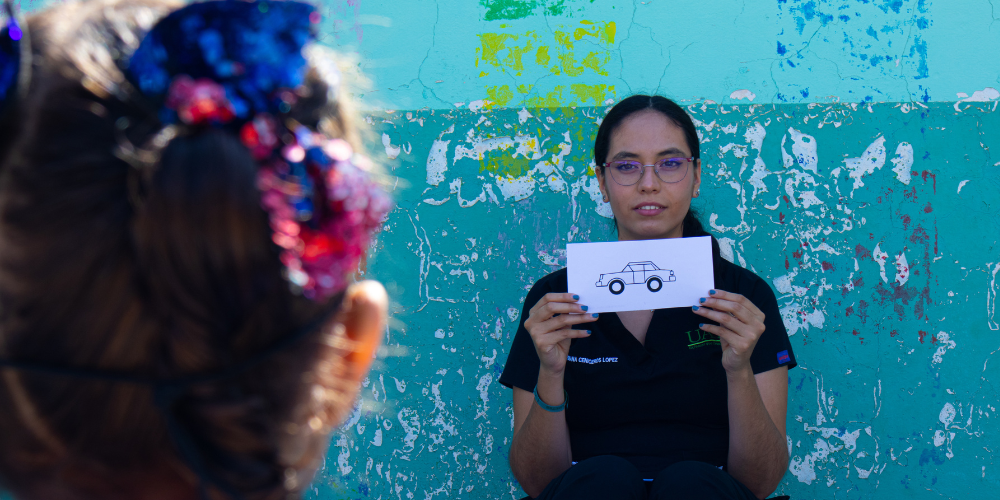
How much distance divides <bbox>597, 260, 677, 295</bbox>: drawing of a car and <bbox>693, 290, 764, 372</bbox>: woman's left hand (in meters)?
0.13

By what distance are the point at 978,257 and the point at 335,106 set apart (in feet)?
8.61

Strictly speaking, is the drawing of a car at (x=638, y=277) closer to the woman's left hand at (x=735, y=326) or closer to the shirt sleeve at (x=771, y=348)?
the woman's left hand at (x=735, y=326)

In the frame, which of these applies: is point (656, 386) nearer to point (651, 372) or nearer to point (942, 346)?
point (651, 372)

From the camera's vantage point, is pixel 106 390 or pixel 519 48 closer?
pixel 106 390

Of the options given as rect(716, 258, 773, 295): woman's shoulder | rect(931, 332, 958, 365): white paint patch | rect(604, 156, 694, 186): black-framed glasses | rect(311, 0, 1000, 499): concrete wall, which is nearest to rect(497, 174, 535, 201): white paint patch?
rect(311, 0, 1000, 499): concrete wall

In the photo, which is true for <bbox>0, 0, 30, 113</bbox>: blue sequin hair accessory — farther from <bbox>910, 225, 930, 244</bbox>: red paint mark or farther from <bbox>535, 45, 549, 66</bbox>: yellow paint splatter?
<bbox>910, 225, 930, 244</bbox>: red paint mark

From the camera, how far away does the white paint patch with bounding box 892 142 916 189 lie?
246 cm

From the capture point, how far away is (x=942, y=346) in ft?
8.04

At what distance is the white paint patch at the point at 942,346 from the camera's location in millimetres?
2449

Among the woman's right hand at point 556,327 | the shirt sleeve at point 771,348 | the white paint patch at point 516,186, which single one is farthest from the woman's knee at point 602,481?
the white paint patch at point 516,186

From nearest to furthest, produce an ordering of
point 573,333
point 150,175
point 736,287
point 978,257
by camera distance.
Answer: point 150,175, point 573,333, point 736,287, point 978,257

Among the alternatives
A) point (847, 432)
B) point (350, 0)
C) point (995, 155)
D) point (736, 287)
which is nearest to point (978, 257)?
point (995, 155)

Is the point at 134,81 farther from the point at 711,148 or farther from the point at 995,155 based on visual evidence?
the point at 995,155

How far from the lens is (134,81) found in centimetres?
59
